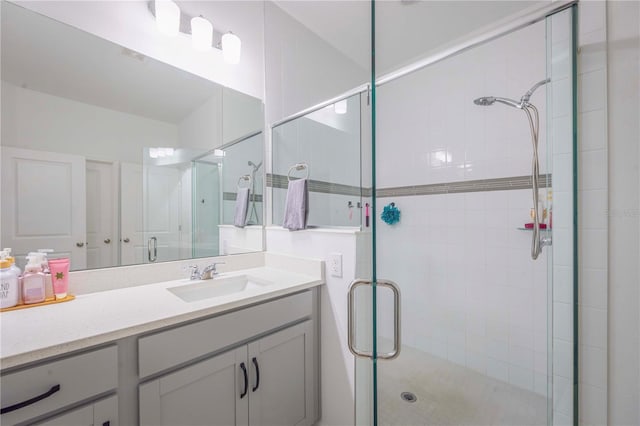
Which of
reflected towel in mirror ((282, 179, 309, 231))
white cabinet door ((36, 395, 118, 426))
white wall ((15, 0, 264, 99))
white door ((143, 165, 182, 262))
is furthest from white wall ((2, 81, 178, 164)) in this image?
white cabinet door ((36, 395, 118, 426))

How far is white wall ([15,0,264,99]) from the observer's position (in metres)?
1.14

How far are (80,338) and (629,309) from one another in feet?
5.83

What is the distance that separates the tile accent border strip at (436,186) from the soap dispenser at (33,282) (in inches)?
46.0

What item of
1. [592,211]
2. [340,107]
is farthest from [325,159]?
[592,211]

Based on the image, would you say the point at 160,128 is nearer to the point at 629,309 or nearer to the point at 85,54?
the point at 85,54

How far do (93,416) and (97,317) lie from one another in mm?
277

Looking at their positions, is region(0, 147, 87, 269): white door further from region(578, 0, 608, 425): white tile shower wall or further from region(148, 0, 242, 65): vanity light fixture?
region(578, 0, 608, 425): white tile shower wall

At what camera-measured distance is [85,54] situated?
1.16 metres

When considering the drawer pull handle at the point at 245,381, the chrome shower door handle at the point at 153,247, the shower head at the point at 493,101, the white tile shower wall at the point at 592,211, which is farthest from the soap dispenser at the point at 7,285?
the shower head at the point at 493,101

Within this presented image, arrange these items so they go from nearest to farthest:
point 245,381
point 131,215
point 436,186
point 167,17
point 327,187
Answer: point 245,381 < point 131,215 < point 167,17 < point 327,187 < point 436,186

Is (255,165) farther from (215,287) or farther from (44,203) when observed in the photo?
(44,203)

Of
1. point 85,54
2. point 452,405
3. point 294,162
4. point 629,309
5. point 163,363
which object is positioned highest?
point 85,54

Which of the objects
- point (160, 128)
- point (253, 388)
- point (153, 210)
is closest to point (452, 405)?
point (253, 388)

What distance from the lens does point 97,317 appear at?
2.86 ft
